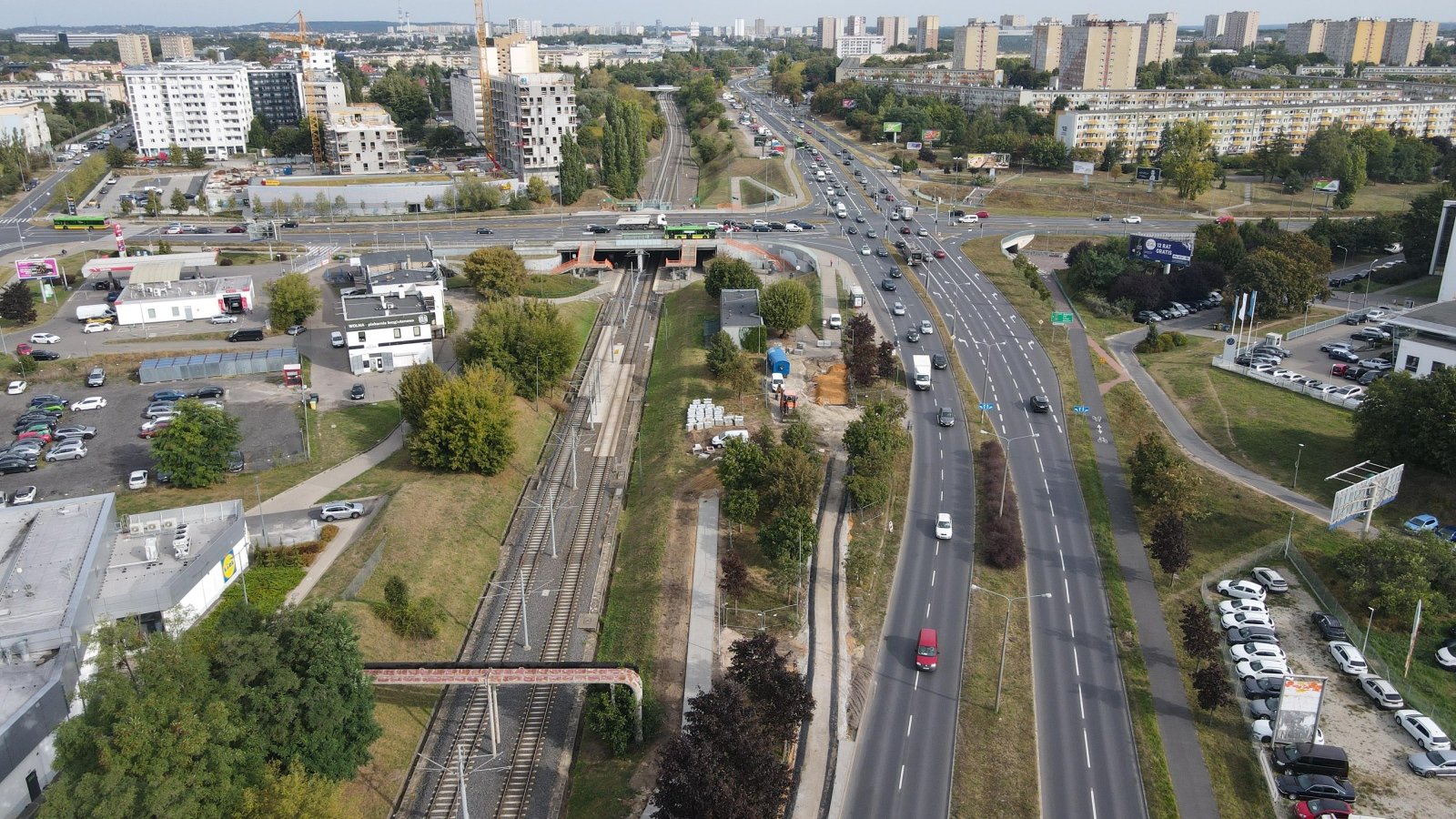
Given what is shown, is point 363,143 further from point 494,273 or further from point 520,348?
point 520,348

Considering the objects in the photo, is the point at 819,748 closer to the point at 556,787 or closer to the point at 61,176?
the point at 556,787

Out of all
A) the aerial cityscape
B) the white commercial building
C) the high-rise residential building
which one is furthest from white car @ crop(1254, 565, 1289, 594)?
the high-rise residential building

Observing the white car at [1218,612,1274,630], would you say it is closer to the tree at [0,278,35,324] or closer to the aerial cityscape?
the aerial cityscape

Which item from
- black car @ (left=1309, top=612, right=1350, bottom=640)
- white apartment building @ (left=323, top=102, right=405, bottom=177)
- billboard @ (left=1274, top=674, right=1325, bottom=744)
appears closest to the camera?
billboard @ (left=1274, top=674, right=1325, bottom=744)

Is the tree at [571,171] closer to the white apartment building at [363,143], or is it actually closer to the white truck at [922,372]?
the white apartment building at [363,143]

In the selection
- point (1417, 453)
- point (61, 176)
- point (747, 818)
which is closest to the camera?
point (747, 818)

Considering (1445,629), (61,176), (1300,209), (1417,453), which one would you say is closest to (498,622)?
(1445,629)
